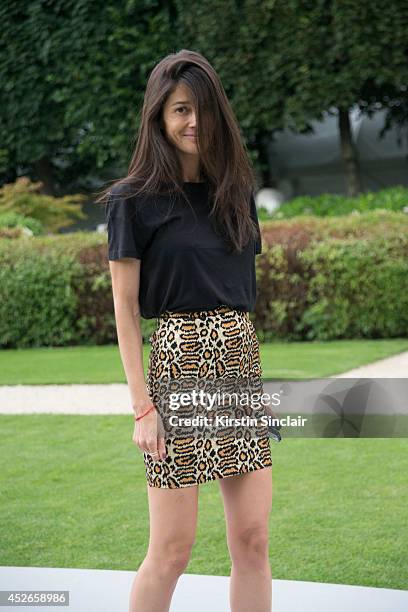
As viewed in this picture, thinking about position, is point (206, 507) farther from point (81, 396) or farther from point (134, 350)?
point (81, 396)

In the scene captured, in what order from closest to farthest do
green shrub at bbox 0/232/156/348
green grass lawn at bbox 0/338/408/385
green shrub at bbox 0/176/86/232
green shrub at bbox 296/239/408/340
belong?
green grass lawn at bbox 0/338/408/385, green shrub at bbox 296/239/408/340, green shrub at bbox 0/232/156/348, green shrub at bbox 0/176/86/232

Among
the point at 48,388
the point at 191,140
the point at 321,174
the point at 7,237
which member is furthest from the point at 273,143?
the point at 191,140

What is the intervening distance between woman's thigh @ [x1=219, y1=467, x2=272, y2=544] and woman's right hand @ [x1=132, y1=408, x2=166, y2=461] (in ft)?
0.65

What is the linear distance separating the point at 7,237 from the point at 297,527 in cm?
819

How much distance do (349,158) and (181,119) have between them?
13740mm

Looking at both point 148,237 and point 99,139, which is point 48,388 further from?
point 99,139

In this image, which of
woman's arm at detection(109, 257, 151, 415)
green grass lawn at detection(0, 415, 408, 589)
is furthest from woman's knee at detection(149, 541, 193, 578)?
green grass lawn at detection(0, 415, 408, 589)

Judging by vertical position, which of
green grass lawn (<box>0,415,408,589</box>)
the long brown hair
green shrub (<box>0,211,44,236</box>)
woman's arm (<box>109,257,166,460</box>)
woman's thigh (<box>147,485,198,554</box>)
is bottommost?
green grass lawn (<box>0,415,408,589</box>)

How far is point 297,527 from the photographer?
14.2 ft

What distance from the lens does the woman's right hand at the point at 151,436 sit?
2.26 meters

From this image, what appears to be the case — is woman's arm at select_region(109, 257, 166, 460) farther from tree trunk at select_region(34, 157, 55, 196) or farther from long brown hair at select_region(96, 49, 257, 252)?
tree trunk at select_region(34, 157, 55, 196)

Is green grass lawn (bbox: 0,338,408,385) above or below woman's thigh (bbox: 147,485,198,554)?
below

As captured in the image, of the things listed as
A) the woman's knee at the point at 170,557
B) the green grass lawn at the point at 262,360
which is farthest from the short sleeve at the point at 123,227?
the green grass lawn at the point at 262,360

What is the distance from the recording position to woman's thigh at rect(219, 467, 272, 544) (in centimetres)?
232
